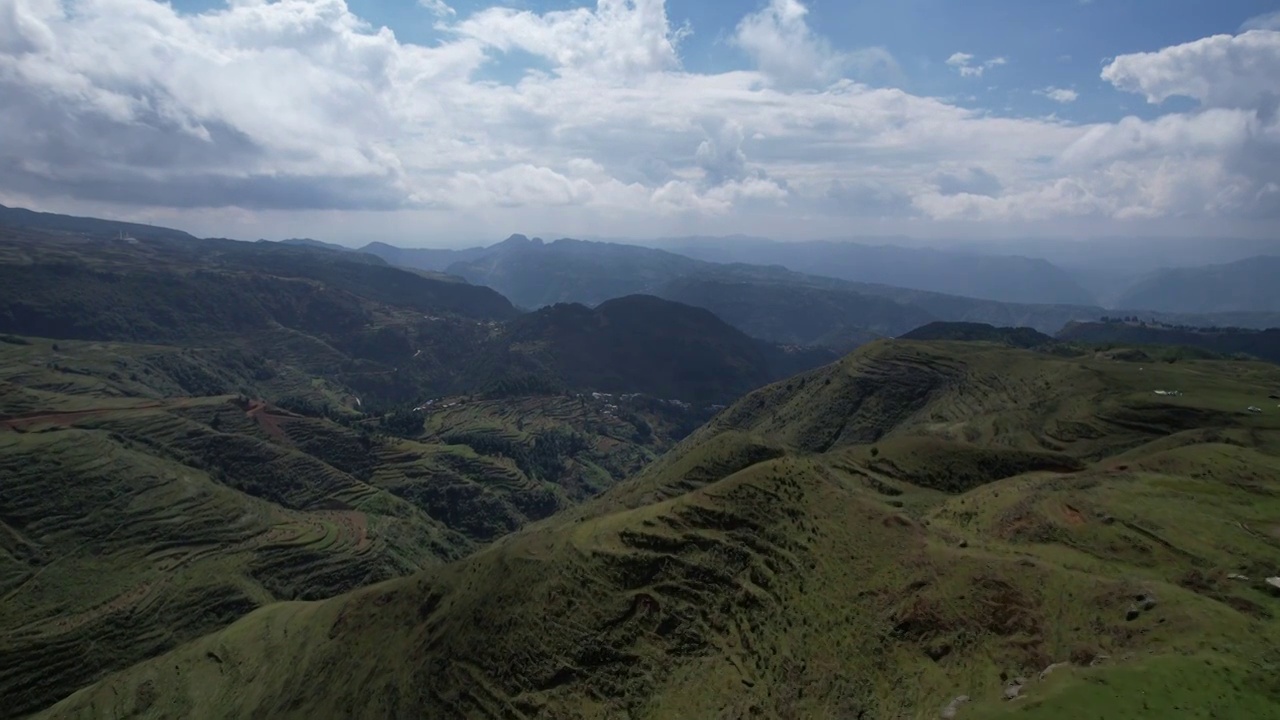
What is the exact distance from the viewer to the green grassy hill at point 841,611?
4853 centimetres

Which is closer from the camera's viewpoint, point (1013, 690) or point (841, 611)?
point (1013, 690)

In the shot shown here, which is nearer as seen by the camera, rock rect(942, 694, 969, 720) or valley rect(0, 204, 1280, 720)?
rock rect(942, 694, 969, 720)

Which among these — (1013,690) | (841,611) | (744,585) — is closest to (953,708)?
(1013,690)

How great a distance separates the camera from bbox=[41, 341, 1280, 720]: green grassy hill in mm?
48531

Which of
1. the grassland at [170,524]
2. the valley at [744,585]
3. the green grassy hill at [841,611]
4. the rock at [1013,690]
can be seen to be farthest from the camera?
the grassland at [170,524]

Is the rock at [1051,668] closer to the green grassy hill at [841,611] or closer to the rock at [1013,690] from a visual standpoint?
the green grassy hill at [841,611]

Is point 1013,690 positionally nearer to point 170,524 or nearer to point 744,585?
point 744,585

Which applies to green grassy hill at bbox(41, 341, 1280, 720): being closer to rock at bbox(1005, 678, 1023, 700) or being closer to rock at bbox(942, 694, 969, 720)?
rock at bbox(1005, 678, 1023, 700)

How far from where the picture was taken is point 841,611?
2408 inches

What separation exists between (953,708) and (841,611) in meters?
15.4

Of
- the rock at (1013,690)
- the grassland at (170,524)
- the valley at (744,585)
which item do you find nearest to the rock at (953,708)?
the valley at (744,585)

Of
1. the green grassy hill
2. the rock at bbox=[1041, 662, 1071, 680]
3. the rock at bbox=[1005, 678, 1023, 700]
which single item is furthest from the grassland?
the rock at bbox=[1041, 662, 1071, 680]

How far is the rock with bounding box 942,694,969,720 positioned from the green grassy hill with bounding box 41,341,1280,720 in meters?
0.48

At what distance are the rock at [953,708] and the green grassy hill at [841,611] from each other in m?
0.48
